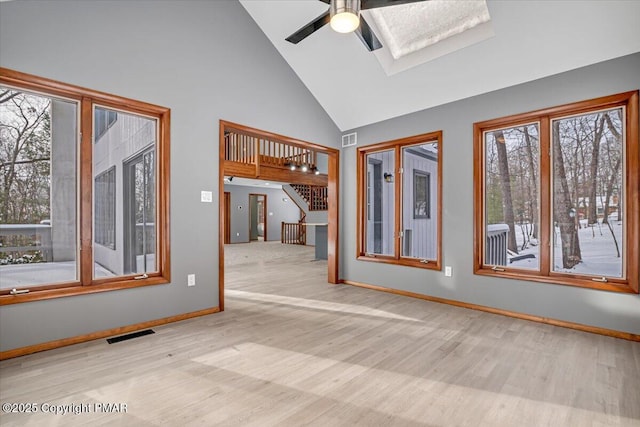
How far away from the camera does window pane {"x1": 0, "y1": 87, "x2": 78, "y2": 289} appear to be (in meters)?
2.48

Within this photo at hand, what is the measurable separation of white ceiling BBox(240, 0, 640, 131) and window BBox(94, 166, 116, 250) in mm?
2639

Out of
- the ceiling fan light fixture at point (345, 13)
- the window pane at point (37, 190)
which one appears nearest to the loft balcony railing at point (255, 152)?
the window pane at point (37, 190)

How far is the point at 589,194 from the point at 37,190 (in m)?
5.19

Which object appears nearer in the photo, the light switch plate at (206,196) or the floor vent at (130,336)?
the floor vent at (130,336)

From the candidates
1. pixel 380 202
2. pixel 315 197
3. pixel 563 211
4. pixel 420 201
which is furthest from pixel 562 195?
pixel 315 197

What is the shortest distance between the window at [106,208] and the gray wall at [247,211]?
9.73 meters

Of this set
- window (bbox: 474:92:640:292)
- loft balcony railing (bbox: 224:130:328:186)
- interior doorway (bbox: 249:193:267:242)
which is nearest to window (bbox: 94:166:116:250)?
window (bbox: 474:92:640:292)

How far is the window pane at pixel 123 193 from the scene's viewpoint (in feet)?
9.40

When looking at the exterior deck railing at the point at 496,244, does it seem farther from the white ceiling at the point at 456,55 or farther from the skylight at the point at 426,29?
the skylight at the point at 426,29

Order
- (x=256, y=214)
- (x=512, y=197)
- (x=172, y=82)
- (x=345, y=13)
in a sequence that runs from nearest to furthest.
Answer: (x=345, y=13) < (x=172, y=82) < (x=512, y=197) < (x=256, y=214)

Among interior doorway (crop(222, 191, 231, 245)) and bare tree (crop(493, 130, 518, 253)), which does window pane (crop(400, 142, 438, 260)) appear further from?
interior doorway (crop(222, 191, 231, 245))

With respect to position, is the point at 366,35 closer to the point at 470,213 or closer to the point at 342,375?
Answer: the point at 470,213

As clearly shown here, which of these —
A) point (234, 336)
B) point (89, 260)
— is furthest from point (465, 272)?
point (89, 260)

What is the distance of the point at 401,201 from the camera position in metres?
4.61
